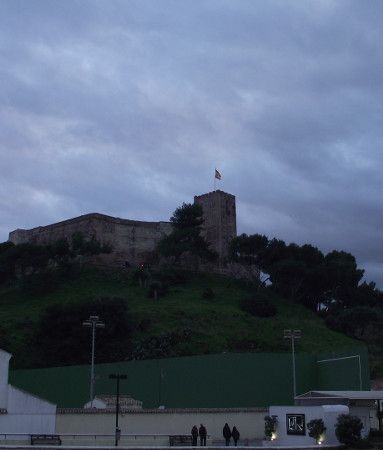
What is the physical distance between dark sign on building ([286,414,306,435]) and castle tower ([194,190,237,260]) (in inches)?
2329

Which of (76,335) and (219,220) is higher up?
(219,220)

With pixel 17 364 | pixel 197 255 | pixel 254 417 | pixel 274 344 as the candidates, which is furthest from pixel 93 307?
pixel 197 255

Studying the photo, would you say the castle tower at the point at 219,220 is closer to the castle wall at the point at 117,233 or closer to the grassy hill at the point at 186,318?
the castle wall at the point at 117,233

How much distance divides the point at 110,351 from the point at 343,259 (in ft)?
127

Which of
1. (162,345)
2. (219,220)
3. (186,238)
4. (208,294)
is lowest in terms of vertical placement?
(162,345)

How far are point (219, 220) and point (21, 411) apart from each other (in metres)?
55.8

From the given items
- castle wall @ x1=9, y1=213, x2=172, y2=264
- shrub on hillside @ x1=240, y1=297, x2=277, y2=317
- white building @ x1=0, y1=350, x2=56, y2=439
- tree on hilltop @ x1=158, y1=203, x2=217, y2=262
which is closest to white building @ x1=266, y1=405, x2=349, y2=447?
white building @ x1=0, y1=350, x2=56, y2=439

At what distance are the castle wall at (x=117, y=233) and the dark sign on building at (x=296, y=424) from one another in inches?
2289

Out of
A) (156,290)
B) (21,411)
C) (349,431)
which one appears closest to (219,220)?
(156,290)

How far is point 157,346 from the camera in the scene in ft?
177

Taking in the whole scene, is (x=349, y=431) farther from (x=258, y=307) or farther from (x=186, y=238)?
(x=186, y=238)

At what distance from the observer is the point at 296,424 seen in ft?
84.9

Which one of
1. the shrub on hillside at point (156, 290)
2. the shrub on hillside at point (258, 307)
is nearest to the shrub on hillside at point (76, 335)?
the shrub on hillside at point (156, 290)

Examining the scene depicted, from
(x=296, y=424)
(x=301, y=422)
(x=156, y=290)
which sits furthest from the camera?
(x=156, y=290)
